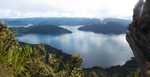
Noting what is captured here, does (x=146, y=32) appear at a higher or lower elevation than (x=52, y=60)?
higher

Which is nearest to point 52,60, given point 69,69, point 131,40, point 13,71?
point 69,69

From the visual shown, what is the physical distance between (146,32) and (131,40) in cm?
62

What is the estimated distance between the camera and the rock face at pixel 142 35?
26.7 ft

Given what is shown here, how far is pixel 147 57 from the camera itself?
8.27 m

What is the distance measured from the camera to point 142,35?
27.0 ft

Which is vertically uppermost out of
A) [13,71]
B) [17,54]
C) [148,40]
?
[148,40]

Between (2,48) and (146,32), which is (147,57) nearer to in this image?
(146,32)

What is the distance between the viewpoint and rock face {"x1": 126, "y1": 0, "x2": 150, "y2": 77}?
26.7 ft

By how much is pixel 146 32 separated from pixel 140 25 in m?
0.21

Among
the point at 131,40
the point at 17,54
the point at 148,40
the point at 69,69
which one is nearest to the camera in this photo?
the point at 148,40

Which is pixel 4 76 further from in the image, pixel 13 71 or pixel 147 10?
pixel 147 10

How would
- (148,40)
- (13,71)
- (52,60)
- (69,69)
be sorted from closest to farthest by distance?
(148,40), (13,71), (69,69), (52,60)

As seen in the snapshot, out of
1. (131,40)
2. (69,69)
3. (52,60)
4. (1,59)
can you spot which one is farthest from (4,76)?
(52,60)

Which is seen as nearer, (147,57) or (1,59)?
(147,57)
